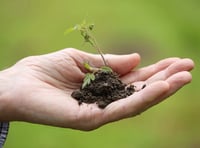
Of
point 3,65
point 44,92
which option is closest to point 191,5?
point 3,65

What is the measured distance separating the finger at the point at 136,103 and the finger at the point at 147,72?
0.49 meters

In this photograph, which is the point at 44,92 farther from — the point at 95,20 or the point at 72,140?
the point at 95,20

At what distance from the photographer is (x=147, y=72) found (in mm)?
2889

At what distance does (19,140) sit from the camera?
4.12 metres

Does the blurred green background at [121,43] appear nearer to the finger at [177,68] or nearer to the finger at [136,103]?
the finger at [177,68]

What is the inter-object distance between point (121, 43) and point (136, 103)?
3.16 metres

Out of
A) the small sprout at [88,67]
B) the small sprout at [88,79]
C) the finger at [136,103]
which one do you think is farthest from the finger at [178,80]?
the small sprout at [88,67]

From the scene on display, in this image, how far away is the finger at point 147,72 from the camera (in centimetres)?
281

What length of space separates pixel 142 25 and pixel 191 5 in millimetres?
762

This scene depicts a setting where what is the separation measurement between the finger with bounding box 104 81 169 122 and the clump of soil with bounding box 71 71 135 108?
0.13 meters

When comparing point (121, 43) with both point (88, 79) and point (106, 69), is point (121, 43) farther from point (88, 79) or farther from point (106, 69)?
point (88, 79)

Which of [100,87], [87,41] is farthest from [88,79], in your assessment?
[87,41]

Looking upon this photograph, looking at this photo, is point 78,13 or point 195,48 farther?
point 78,13

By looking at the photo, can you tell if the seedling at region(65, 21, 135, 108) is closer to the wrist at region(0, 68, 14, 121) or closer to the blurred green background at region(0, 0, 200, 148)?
A: the wrist at region(0, 68, 14, 121)
